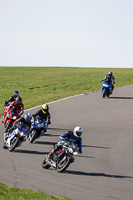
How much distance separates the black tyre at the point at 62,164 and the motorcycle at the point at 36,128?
3.85 m

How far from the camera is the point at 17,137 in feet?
50.0

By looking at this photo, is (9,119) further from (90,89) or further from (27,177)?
(90,89)

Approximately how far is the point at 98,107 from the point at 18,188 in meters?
16.4

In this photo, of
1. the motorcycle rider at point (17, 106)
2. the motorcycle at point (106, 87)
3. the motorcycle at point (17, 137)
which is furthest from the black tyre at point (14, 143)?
the motorcycle at point (106, 87)

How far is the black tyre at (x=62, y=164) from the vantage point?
12885 millimetres

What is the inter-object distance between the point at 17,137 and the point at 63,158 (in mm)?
2769

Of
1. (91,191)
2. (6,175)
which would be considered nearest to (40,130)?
(6,175)

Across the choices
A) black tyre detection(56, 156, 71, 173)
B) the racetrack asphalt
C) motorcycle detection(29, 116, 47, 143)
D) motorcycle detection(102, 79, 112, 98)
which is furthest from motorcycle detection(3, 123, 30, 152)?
motorcycle detection(102, 79, 112, 98)

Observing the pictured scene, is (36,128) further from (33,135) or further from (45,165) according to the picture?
(45,165)

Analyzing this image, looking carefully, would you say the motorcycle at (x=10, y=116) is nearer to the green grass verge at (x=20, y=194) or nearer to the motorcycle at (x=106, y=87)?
the green grass verge at (x=20, y=194)

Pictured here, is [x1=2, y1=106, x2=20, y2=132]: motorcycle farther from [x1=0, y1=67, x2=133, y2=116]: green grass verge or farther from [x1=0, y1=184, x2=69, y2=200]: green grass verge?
[x1=0, y1=67, x2=133, y2=116]: green grass verge

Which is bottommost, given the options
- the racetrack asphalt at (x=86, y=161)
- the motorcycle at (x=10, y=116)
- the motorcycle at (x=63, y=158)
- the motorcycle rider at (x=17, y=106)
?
the racetrack asphalt at (x=86, y=161)

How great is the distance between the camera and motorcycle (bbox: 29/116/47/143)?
16.9 m

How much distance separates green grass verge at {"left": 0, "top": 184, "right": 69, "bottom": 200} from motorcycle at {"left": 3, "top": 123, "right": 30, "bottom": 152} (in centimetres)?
453
